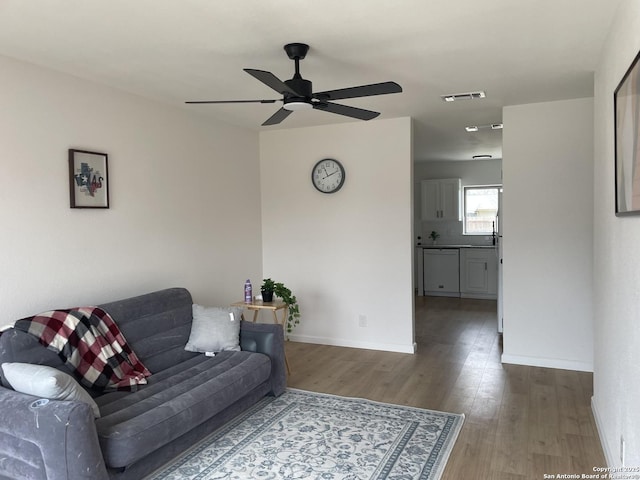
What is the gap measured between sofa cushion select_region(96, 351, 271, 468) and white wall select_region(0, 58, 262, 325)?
877mm

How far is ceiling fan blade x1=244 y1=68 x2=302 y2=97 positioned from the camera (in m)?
2.38

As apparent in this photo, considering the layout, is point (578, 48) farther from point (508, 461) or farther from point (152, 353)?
point (152, 353)

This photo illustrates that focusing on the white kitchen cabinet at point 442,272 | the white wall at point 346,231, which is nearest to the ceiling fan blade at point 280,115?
the white wall at point 346,231

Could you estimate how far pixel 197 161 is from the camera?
441 cm

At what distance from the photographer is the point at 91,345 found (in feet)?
9.30

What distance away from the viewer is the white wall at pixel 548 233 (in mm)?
4102

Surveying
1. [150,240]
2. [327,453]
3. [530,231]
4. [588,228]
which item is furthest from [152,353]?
[588,228]

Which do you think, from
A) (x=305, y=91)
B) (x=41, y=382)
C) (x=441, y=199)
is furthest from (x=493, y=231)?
(x=41, y=382)

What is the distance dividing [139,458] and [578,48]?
333 centimetres

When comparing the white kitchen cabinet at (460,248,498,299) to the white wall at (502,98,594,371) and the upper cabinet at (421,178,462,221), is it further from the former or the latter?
the white wall at (502,98,594,371)

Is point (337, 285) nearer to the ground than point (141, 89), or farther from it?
nearer to the ground

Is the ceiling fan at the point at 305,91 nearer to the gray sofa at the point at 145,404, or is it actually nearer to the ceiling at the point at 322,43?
the ceiling at the point at 322,43

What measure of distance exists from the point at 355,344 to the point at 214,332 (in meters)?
1.94

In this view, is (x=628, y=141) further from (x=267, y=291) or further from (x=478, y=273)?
(x=478, y=273)
